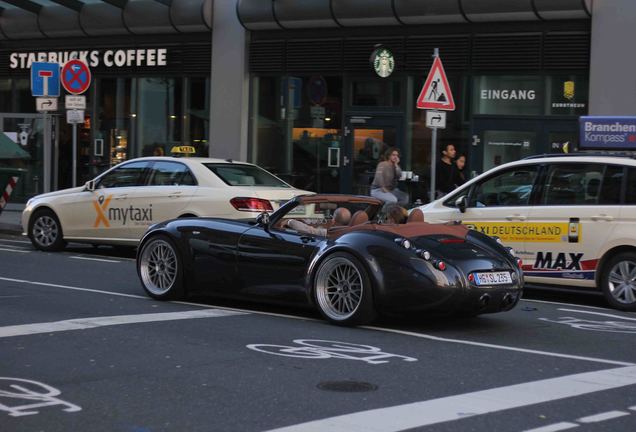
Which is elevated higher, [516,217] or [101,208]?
[516,217]

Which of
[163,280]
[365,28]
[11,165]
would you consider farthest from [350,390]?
[11,165]

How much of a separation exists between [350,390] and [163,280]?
4553 millimetres

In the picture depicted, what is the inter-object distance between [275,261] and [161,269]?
163 centimetres

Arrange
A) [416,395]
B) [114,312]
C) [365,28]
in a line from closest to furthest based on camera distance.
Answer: [416,395] → [114,312] → [365,28]

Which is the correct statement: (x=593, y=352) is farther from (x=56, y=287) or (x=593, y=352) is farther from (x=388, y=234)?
(x=56, y=287)

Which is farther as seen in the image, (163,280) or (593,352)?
(163,280)

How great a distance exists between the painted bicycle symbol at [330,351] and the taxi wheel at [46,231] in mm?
9018

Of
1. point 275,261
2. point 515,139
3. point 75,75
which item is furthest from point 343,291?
point 75,75

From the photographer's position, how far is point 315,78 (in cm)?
2197

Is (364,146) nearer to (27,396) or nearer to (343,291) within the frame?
(343,291)

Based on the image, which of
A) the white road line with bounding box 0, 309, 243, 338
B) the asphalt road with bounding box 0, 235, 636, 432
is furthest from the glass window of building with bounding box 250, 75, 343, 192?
the white road line with bounding box 0, 309, 243, 338

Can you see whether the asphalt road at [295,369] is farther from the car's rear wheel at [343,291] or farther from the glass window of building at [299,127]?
the glass window of building at [299,127]

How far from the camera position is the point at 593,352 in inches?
326

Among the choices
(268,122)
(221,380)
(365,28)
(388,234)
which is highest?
(365,28)
